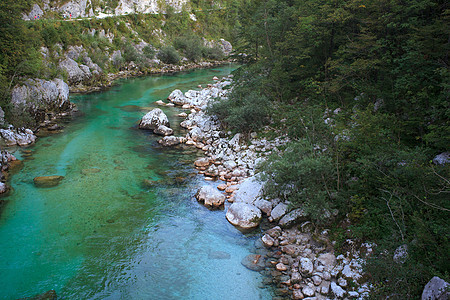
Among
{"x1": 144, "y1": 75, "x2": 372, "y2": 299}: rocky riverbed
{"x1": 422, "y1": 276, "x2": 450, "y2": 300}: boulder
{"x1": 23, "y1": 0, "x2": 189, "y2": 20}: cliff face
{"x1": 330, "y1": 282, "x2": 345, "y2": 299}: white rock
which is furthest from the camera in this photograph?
{"x1": 23, "y1": 0, "x2": 189, "y2": 20}: cliff face

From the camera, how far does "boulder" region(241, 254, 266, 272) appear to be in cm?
916

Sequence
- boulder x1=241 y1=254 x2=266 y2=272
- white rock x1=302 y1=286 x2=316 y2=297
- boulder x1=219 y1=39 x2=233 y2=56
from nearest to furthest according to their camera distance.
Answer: white rock x1=302 y1=286 x2=316 y2=297 < boulder x1=241 y1=254 x2=266 y2=272 < boulder x1=219 y1=39 x2=233 y2=56

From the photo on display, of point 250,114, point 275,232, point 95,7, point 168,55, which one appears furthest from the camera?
point 168,55

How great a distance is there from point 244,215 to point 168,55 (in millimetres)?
46121

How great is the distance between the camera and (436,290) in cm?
614

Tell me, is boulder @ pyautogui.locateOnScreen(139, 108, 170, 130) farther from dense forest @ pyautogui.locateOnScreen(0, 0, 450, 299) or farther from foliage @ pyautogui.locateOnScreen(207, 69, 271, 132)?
foliage @ pyautogui.locateOnScreen(207, 69, 271, 132)

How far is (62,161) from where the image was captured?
52.5 ft

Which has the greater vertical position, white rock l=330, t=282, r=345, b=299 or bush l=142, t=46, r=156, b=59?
bush l=142, t=46, r=156, b=59

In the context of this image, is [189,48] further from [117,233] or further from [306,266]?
[306,266]

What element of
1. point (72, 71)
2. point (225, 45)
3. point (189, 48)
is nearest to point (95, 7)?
point (189, 48)

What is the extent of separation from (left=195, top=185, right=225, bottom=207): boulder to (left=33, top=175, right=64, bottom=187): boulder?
686 cm

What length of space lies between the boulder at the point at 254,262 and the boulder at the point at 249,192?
2.96 meters

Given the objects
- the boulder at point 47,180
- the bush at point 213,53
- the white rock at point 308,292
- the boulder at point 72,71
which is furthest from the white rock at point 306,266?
the bush at point 213,53

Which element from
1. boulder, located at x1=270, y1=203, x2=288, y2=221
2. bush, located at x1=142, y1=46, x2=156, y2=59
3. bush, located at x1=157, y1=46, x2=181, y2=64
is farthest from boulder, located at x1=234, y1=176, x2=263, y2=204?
bush, located at x1=157, y1=46, x2=181, y2=64
